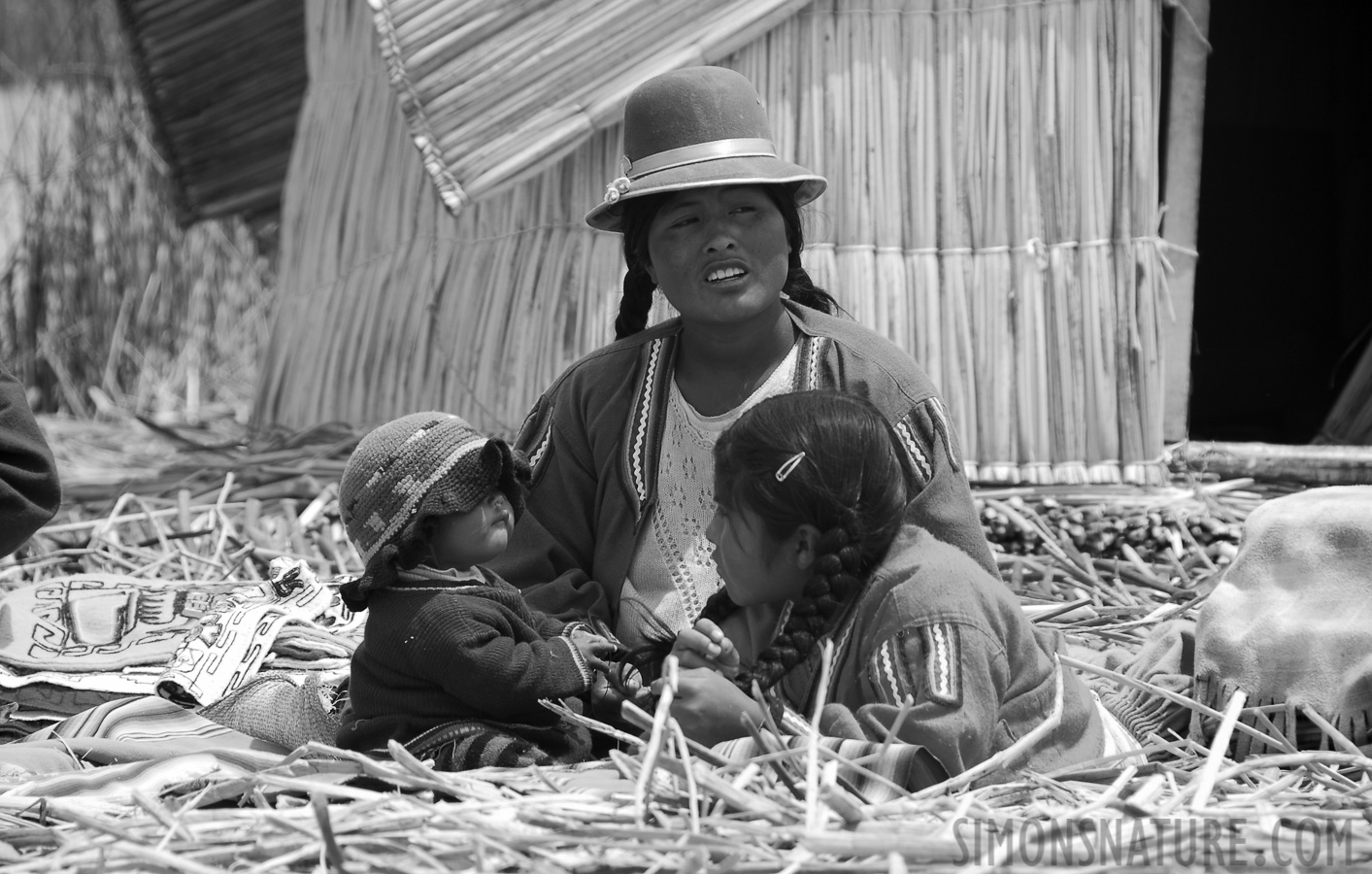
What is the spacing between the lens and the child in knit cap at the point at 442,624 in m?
2.46

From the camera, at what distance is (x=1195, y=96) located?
4359mm

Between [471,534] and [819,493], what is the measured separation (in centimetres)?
61

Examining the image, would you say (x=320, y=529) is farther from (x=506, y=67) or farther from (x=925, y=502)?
(x=925, y=502)

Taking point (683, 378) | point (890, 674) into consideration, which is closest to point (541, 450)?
point (683, 378)

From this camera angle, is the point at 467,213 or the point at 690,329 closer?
the point at 690,329

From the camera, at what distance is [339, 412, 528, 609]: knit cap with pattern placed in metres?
2.50

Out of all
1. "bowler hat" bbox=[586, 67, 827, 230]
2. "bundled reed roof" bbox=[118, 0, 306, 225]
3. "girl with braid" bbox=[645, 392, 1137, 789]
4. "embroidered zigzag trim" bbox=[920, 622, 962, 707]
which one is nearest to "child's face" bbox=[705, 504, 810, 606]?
"girl with braid" bbox=[645, 392, 1137, 789]

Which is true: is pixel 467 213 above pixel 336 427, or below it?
above

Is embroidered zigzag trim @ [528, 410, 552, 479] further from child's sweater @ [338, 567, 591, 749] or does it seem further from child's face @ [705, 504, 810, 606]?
child's face @ [705, 504, 810, 606]

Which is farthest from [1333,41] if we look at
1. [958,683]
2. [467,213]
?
[958,683]

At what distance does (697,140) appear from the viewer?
2842 mm

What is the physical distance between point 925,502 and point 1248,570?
0.63 meters

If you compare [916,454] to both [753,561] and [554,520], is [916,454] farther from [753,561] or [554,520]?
[554,520]

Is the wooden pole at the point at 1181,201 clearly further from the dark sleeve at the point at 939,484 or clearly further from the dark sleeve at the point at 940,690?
the dark sleeve at the point at 940,690
